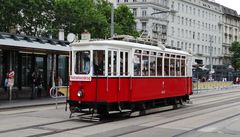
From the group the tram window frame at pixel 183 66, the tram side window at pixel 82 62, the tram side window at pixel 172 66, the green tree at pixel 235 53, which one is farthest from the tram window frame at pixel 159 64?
the green tree at pixel 235 53

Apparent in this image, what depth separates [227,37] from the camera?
12800cm

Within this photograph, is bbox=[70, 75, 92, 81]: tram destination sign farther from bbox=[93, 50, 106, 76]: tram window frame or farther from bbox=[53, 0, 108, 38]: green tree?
bbox=[53, 0, 108, 38]: green tree

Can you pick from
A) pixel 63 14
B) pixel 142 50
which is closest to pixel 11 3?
pixel 63 14

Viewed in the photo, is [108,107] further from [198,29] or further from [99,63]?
[198,29]

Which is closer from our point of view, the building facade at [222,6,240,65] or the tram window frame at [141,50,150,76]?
the tram window frame at [141,50,150,76]

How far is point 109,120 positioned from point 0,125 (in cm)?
405

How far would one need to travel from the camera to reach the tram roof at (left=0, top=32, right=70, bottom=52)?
23.1 meters

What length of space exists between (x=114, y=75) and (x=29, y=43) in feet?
30.0

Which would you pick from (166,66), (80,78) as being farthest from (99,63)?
(166,66)

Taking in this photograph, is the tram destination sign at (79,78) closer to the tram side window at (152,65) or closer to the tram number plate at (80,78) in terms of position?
the tram number plate at (80,78)

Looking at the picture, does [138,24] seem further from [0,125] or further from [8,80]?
[0,125]

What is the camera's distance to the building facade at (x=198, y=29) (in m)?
99.2

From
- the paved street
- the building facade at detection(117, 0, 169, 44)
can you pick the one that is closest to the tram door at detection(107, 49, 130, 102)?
the paved street

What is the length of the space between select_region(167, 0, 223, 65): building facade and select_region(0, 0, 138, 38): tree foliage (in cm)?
4932
